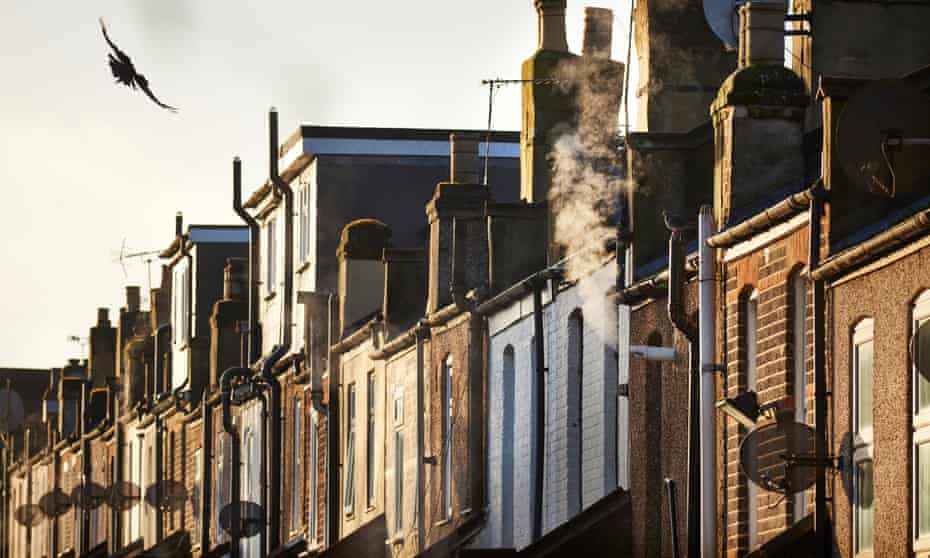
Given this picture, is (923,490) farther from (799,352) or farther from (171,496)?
(171,496)

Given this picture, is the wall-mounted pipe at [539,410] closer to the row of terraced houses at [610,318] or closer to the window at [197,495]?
the row of terraced houses at [610,318]

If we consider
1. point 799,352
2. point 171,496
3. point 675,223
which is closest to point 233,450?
point 171,496

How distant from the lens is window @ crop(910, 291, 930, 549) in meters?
23.1

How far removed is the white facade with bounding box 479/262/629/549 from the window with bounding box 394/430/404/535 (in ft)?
17.5

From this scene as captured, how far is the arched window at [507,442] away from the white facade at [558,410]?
0.01 meters

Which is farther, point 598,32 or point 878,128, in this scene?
point 598,32

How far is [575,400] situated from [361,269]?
1375 centimetres

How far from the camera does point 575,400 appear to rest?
114ft

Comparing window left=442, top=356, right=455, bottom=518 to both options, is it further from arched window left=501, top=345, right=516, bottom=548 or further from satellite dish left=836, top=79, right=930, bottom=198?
satellite dish left=836, top=79, right=930, bottom=198

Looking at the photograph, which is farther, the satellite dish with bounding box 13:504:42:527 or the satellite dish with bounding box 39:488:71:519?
the satellite dish with bounding box 13:504:42:527

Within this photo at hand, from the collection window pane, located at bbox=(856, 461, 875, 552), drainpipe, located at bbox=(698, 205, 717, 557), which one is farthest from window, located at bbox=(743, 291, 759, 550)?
window pane, located at bbox=(856, 461, 875, 552)

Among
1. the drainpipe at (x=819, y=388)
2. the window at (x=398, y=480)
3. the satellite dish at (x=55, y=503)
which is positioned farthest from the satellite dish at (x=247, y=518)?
the drainpipe at (x=819, y=388)

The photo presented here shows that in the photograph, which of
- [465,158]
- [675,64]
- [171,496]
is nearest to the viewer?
[675,64]

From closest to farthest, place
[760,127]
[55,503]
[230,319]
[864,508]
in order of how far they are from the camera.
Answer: [864,508], [760,127], [230,319], [55,503]
